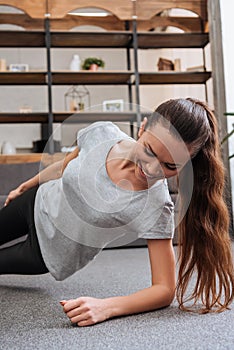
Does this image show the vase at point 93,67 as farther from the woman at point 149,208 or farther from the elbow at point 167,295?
the elbow at point 167,295

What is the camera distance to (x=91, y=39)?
464 centimetres

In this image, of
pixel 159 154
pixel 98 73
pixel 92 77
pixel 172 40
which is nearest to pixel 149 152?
pixel 159 154

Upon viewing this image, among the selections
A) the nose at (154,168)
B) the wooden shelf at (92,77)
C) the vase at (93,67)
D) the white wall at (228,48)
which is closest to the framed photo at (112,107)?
the wooden shelf at (92,77)

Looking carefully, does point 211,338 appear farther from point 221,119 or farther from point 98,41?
point 98,41

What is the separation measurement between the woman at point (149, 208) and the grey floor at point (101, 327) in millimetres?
48

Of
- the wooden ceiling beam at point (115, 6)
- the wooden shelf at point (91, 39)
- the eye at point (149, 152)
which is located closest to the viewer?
the eye at point (149, 152)

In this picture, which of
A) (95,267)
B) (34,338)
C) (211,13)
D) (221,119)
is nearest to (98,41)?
(211,13)

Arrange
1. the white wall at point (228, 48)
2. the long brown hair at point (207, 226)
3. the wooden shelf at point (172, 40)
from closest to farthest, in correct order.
Result: the long brown hair at point (207, 226) → the white wall at point (228, 48) → the wooden shelf at point (172, 40)

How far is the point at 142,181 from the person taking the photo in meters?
1.12

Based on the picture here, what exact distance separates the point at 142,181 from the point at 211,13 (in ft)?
12.2

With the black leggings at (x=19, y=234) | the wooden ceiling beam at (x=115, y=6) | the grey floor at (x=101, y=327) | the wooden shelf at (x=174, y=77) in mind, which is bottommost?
the grey floor at (x=101, y=327)

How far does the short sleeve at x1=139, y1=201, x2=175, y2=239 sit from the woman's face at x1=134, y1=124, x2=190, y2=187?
11 centimetres

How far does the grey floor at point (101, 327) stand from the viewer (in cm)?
93

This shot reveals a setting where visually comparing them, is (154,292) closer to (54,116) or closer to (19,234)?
(19,234)
